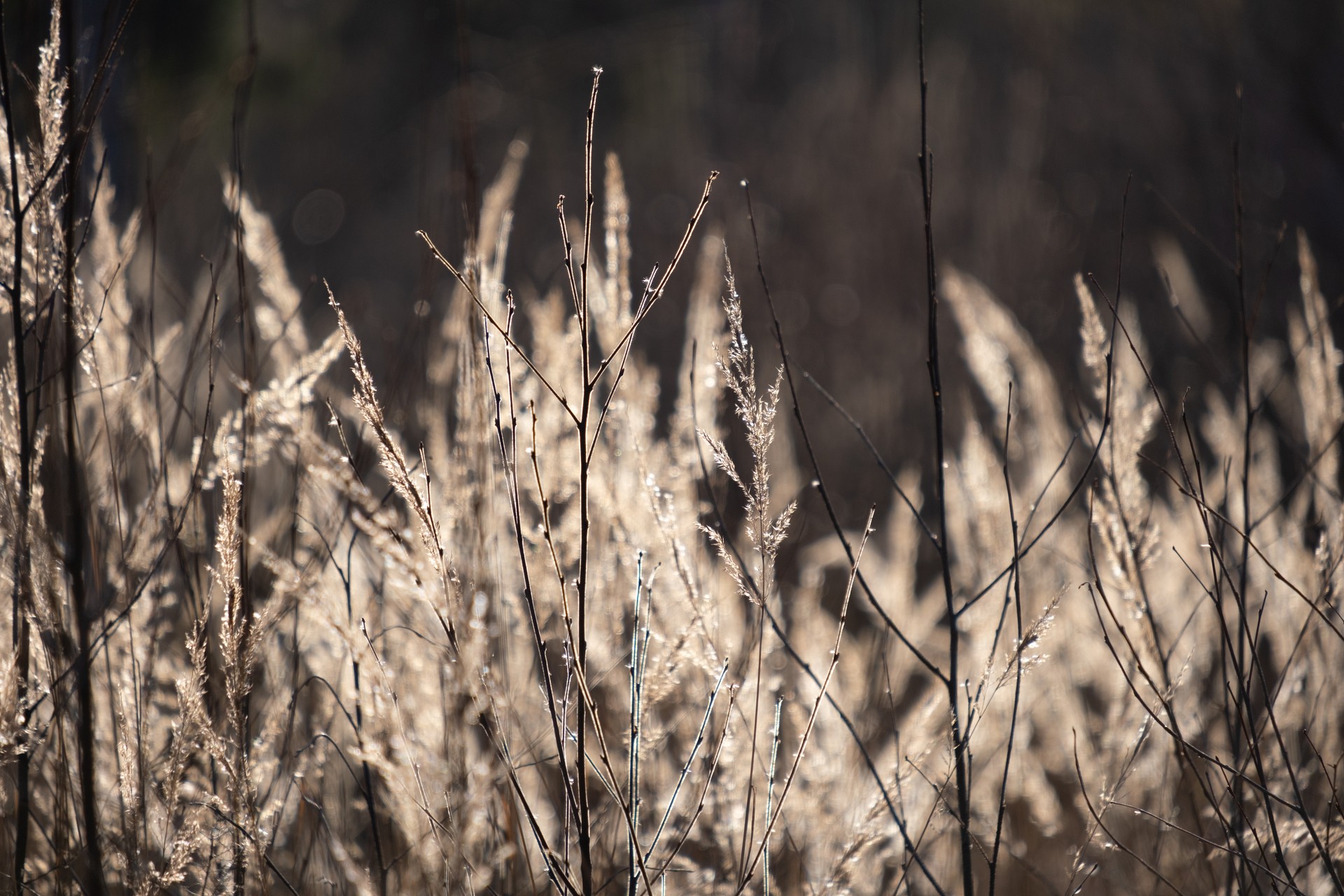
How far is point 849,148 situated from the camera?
576 cm

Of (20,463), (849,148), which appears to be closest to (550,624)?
(20,463)

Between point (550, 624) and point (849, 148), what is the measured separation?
5.05 meters

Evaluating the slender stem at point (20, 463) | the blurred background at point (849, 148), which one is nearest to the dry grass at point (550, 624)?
the slender stem at point (20, 463)

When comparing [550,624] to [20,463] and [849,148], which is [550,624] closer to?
[20,463]

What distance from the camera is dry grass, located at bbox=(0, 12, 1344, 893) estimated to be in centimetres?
75

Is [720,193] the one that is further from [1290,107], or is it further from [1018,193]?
[1290,107]

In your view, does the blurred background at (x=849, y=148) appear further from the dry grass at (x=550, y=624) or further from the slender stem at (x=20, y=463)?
the slender stem at (x=20, y=463)

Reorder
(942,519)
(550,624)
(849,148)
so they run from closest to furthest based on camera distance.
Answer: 1. (942,519)
2. (550,624)
3. (849,148)

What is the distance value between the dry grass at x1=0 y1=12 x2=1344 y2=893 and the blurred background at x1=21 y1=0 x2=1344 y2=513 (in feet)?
6.57

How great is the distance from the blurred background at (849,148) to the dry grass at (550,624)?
200cm

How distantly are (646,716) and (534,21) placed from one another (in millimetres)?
8053

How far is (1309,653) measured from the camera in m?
1.30

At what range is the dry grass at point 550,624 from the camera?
29.4 inches

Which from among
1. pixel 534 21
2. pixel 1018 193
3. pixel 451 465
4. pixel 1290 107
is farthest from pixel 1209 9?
pixel 534 21
